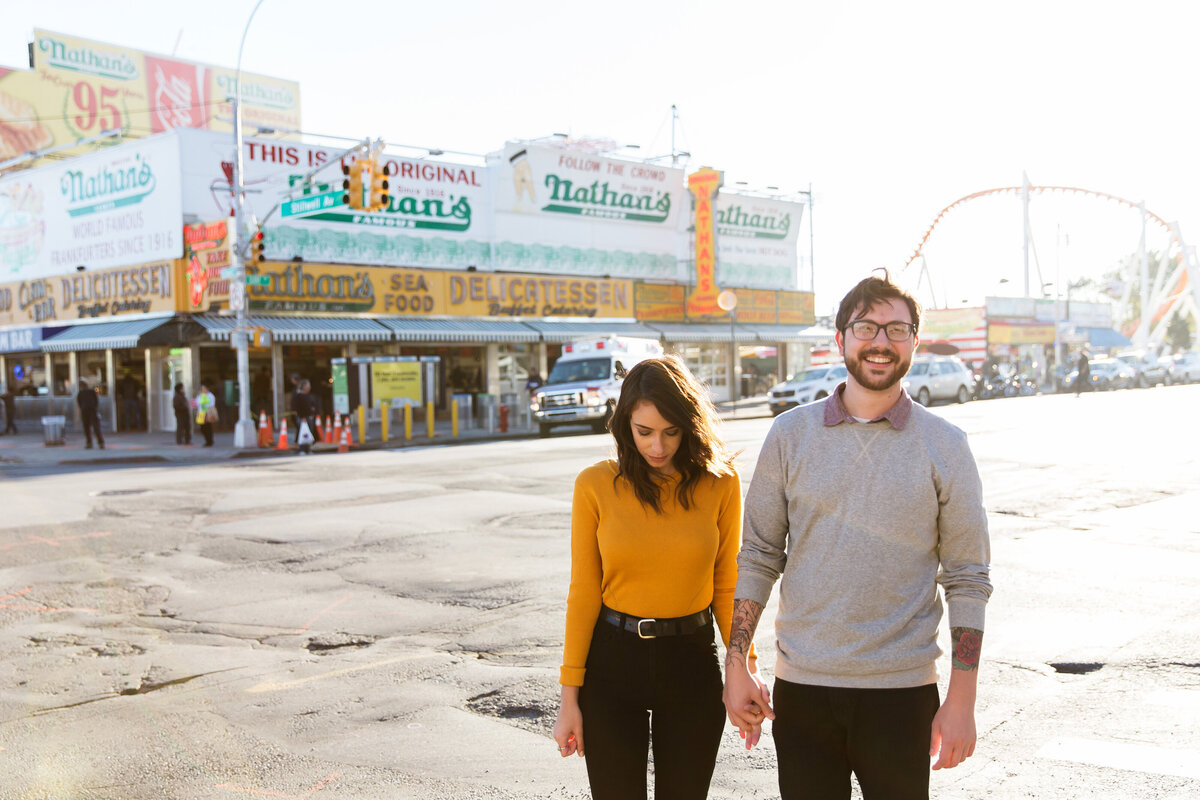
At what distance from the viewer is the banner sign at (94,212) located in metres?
29.1

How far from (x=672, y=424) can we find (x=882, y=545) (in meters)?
0.67

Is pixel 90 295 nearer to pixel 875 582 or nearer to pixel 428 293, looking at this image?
pixel 428 293

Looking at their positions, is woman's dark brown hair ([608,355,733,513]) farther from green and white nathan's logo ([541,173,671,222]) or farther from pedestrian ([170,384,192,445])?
green and white nathan's logo ([541,173,671,222])

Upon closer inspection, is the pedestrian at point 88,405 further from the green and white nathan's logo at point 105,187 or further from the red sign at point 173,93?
the red sign at point 173,93

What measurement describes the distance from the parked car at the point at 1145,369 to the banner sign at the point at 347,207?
116 feet

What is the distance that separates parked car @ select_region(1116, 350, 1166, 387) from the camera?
5159cm

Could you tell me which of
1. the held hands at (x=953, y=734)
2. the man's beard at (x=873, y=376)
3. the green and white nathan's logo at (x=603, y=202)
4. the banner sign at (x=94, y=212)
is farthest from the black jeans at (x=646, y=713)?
the green and white nathan's logo at (x=603, y=202)

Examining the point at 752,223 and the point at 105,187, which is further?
the point at 752,223

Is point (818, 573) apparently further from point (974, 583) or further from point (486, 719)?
point (486, 719)

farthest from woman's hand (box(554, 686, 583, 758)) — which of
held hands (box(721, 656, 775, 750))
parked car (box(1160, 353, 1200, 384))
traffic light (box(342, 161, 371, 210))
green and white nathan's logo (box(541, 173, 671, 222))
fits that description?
parked car (box(1160, 353, 1200, 384))

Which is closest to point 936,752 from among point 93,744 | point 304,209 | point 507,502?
point 93,744

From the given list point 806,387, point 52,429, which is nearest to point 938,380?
point 806,387

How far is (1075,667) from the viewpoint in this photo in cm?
559

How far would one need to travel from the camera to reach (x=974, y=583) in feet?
8.48
